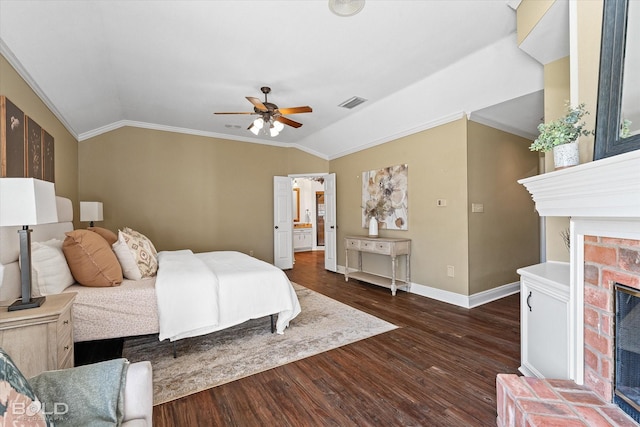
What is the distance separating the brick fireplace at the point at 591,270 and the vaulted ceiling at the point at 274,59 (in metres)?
1.73

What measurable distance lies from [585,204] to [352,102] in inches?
130

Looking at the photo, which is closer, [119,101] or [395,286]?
[119,101]

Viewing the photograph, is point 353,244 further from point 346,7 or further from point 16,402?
point 16,402

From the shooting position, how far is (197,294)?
2.47 metres

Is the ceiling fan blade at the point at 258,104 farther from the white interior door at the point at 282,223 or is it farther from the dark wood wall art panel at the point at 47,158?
the white interior door at the point at 282,223

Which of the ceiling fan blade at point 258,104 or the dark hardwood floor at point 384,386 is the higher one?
the ceiling fan blade at point 258,104

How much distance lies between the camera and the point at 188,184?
530cm

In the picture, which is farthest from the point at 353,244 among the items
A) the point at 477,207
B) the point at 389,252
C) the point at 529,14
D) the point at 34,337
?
the point at 34,337

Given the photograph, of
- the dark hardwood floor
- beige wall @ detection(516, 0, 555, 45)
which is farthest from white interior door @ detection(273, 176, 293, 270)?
beige wall @ detection(516, 0, 555, 45)

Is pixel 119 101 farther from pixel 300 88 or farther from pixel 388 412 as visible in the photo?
pixel 388 412

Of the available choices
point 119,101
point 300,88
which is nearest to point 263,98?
point 300,88

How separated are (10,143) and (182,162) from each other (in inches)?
122

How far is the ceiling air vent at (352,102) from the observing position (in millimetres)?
4035

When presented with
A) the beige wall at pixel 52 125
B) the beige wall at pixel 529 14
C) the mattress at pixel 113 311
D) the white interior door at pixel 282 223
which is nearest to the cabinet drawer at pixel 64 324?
the mattress at pixel 113 311
